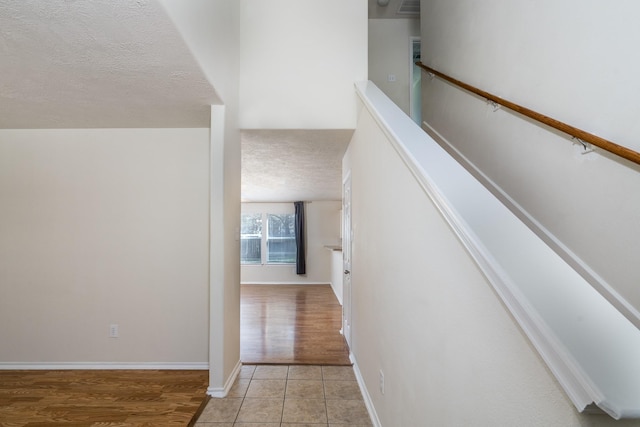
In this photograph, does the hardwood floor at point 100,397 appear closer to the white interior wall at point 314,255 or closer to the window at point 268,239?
the white interior wall at point 314,255

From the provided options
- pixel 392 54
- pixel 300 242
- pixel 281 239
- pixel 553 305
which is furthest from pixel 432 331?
pixel 281 239

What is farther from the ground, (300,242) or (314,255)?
(300,242)

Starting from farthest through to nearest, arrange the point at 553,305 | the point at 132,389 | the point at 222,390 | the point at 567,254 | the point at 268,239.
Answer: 1. the point at 268,239
2. the point at 132,389
3. the point at 222,390
4. the point at 567,254
5. the point at 553,305

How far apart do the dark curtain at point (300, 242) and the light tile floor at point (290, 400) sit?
16.9ft

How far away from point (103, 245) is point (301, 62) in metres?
2.44

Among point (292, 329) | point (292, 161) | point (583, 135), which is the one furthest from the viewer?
point (292, 329)

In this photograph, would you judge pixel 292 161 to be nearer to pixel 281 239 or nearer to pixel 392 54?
pixel 392 54

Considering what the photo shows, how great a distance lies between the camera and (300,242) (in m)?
8.31

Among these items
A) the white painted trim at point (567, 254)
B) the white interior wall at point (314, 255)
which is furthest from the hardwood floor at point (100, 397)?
the white interior wall at point (314, 255)

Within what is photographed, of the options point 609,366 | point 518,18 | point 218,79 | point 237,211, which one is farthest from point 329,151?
point 609,366

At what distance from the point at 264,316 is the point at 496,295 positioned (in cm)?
475

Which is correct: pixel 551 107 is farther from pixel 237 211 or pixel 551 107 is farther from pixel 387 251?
pixel 237 211

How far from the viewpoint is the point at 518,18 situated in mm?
2035

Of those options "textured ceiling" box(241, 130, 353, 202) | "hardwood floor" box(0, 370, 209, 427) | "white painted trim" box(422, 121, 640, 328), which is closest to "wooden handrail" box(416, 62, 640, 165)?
"white painted trim" box(422, 121, 640, 328)
